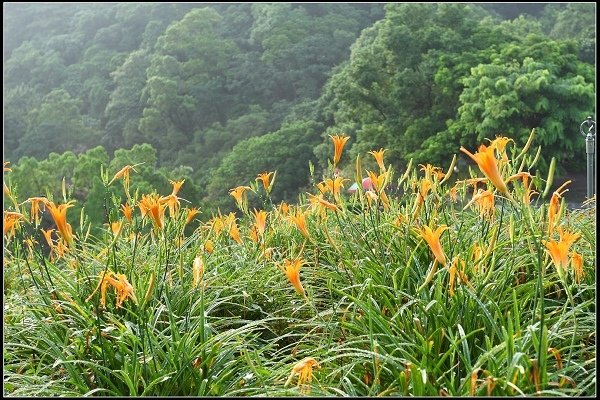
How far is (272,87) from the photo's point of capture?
84.1 ft

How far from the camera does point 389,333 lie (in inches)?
50.0

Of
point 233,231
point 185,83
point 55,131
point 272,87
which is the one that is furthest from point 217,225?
point 185,83

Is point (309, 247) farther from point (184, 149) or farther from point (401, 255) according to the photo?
point (184, 149)

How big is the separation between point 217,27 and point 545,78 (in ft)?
68.2

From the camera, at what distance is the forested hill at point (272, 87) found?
44.0 feet

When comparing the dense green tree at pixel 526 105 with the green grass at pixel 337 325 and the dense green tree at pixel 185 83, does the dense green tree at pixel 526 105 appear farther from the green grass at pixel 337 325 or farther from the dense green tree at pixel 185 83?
the dense green tree at pixel 185 83

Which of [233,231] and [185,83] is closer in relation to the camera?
[233,231]

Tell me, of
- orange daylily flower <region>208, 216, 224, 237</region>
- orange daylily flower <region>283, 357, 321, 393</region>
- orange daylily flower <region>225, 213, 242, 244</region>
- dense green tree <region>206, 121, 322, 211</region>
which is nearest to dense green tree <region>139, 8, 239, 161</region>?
dense green tree <region>206, 121, 322, 211</region>

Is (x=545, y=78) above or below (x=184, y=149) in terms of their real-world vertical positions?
above

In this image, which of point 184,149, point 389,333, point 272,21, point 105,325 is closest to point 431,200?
point 389,333

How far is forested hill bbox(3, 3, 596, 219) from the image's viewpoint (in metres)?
13.4

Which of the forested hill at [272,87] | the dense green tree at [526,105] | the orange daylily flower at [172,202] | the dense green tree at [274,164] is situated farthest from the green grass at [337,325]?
the dense green tree at [274,164]

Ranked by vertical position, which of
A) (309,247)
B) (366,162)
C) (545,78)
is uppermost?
(309,247)

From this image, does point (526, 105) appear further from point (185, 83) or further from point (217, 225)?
point (185, 83)
